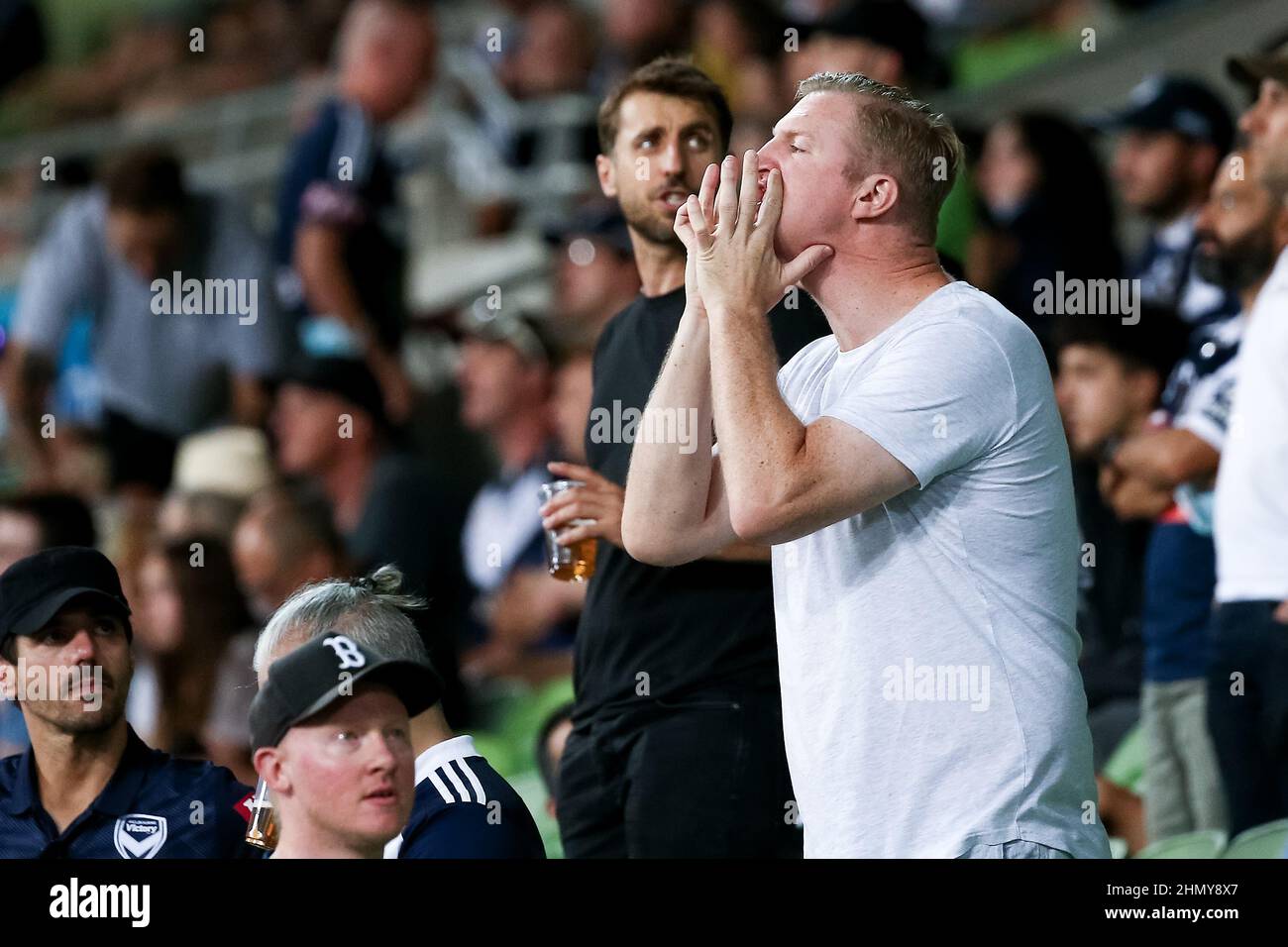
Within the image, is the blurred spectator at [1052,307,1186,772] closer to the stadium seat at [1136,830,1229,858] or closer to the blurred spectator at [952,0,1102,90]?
the stadium seat at [1136,830,1229,858]

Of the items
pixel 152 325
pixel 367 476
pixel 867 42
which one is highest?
pixel 867 42

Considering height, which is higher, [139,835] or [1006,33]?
[1006,33]

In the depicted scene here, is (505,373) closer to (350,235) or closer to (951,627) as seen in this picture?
(350,235)

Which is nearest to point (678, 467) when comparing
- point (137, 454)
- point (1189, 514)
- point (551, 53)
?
point (1189, 514)

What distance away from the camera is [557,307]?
23.2 ft

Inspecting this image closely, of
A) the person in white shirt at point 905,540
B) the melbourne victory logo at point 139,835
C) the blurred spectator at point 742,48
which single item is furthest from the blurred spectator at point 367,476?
the person in white shirt at point 905,540

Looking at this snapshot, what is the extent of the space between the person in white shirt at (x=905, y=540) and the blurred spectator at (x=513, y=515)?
3019 mm

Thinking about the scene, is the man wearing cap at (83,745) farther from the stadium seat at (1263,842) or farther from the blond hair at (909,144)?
the stadium seat at (1263,842)

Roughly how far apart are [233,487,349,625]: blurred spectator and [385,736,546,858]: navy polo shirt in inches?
121

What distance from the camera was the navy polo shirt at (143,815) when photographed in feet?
10.2

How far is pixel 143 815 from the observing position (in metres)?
3.14

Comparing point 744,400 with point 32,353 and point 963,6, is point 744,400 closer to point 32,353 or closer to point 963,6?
point 32,353

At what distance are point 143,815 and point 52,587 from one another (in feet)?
1.32
